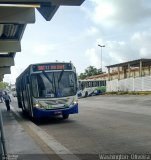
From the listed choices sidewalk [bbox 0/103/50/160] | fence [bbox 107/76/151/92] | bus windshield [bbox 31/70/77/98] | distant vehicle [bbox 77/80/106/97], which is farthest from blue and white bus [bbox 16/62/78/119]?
distant vehicle [bbox 77/80/106/97]

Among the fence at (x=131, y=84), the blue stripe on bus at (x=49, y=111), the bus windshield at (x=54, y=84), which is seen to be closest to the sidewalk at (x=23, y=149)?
Result: the blue stripe on bus at (x=49, y=111)

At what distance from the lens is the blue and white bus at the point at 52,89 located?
1883cm

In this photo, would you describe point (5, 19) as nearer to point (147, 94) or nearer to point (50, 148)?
point (50, 148)

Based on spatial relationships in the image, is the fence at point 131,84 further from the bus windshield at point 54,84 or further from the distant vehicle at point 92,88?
→ the bus windshield at point 54,84

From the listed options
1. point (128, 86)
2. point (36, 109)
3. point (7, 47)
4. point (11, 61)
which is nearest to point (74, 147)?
Result: point (36, 109)

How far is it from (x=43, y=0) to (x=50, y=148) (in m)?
5.33

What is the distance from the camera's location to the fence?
162 ft

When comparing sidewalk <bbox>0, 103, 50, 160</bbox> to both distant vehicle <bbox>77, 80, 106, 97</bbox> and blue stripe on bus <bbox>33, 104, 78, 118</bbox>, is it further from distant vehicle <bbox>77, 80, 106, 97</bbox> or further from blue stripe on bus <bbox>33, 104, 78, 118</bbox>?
distant vehicle <bbox>77, 80, 106, 97</bbox>

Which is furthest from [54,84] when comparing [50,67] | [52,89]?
[50,67]

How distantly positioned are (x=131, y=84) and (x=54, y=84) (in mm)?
34835

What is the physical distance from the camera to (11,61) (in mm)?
38656

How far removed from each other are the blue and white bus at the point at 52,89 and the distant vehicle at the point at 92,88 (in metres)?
37.5

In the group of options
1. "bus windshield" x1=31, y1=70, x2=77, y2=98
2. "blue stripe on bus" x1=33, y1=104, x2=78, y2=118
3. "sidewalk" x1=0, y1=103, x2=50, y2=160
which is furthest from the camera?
"bus windshield" x1=31, y1=70, x2=77, y2=98

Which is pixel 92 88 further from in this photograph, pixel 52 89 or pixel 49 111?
pixel 49 111
